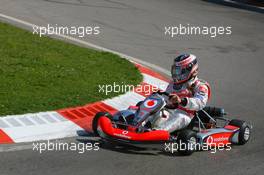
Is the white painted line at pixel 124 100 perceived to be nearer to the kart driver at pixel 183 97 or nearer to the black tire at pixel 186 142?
the kart driver at pixel 183 97

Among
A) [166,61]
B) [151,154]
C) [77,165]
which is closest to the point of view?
[77,165]

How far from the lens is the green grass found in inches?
368

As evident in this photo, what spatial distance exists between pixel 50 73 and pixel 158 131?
3521 millimetres

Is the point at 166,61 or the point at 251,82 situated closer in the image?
the point at 251,82

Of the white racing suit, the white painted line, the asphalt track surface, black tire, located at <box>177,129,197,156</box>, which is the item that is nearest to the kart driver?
the white racing suit

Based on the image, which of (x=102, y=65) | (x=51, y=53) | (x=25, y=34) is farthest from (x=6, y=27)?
(x=102, y=65)

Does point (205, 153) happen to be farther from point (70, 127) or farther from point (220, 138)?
point (70, 127)

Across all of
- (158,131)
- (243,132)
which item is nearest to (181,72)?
(158,131)

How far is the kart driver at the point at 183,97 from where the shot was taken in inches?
324

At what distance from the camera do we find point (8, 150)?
7.62m

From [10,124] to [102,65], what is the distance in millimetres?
3734

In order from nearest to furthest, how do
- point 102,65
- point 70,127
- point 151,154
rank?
point 151,154 → point 70,127 → point 102,65

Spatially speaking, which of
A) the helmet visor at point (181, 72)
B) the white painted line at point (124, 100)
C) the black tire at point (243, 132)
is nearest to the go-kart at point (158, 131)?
the black tire at point (243, 132)

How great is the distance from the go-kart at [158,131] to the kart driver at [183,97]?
86 mm
